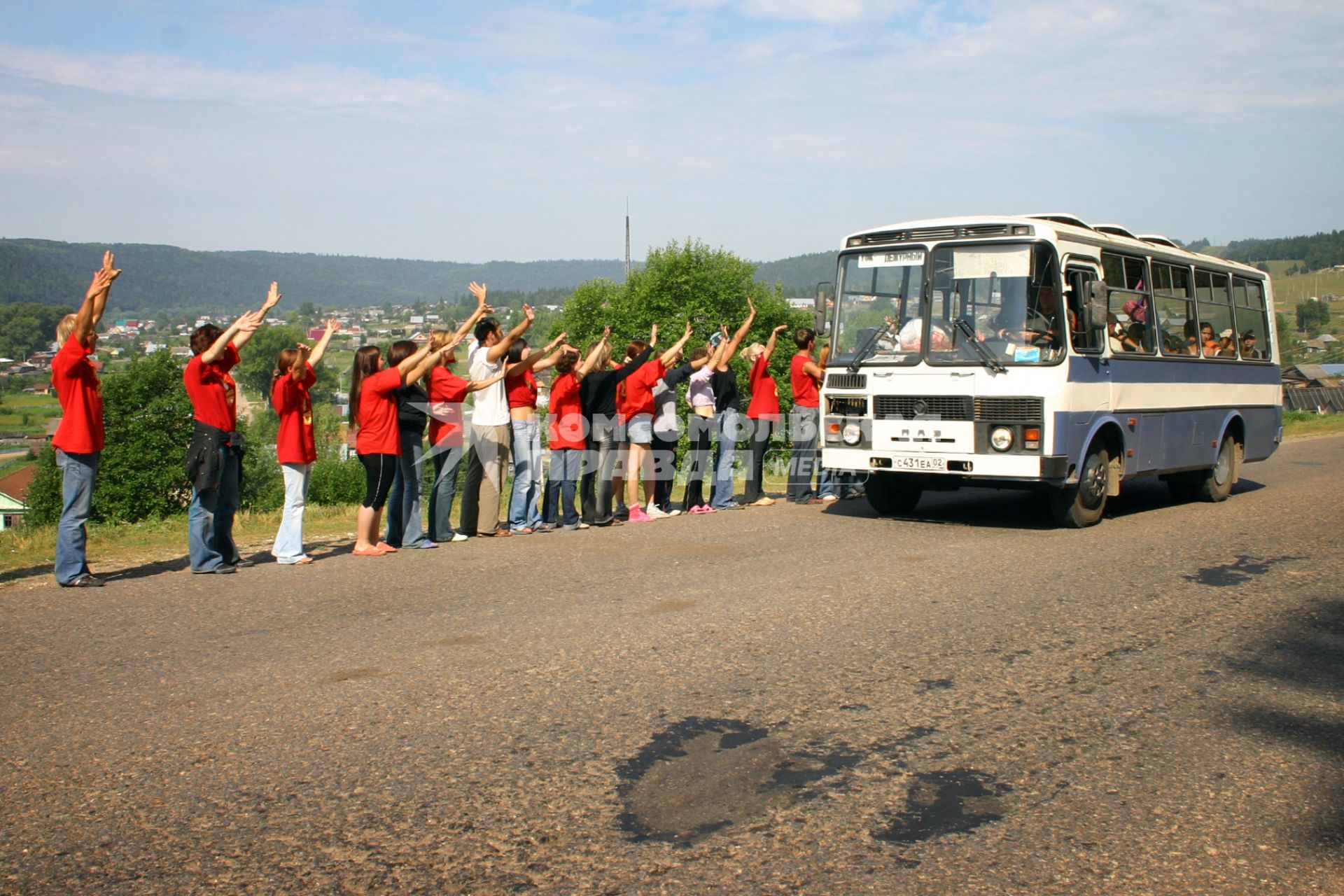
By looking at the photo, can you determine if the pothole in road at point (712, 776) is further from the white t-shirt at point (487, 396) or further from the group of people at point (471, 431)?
the white t-shirt at point (487, 396)

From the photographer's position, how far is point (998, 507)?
13492mm

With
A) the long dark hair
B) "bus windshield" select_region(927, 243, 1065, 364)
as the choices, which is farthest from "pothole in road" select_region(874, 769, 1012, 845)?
"bus windshield" select_region(927, 243, 1065, 364)

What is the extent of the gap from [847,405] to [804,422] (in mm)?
2284

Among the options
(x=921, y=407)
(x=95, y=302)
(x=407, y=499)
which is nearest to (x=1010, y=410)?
(x=921, y=407)

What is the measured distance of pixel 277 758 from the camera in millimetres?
4566

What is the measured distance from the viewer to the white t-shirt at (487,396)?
428 inches

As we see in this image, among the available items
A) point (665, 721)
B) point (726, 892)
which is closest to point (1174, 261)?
point (665, 721)

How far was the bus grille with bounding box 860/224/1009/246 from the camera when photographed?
1105cm

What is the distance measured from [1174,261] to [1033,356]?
3.80 meters

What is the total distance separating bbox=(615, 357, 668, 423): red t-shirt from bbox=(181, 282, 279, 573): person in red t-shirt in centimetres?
431

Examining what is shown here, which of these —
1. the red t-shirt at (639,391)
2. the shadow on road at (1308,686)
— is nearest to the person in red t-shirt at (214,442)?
the red t-shirt at (639,391)

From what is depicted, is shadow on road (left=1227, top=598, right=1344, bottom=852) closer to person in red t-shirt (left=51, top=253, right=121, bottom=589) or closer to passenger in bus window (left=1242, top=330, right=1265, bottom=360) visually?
person in red t-shirt (left=51, top=253, right=121, bottom=589)

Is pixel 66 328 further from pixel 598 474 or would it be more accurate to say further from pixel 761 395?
pixel 761 395

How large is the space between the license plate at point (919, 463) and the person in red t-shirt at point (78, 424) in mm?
7280
